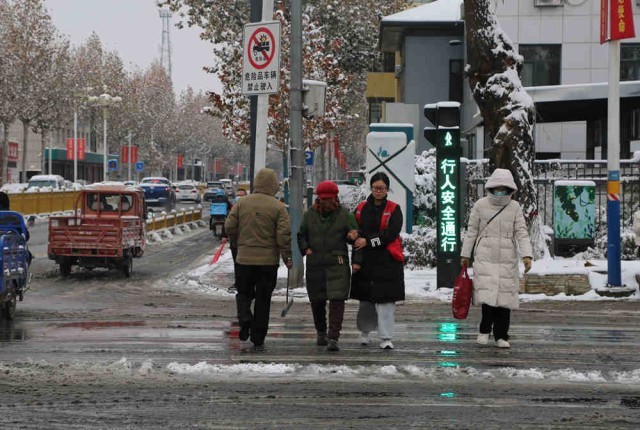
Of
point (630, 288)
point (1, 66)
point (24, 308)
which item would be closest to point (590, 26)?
point (630, 288)

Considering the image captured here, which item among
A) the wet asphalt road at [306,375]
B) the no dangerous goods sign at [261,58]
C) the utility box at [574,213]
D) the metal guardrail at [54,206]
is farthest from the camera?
the metal guardrail at [54,206]

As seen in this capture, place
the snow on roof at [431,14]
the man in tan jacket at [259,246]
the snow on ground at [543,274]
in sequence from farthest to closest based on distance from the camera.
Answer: the snow on roof at [431,14] < the snow on ground at [543,274] < the man in tan jacket at [259,246]

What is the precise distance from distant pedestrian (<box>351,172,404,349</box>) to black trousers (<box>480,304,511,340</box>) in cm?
112

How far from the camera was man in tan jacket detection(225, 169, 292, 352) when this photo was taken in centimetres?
1202

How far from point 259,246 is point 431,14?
39846 mm

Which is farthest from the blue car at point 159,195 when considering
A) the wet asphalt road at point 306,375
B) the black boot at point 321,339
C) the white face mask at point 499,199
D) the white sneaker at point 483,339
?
the white face mask at point 499,199

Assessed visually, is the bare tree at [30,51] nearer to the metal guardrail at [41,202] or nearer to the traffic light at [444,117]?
the metal guardrail at [41,202]

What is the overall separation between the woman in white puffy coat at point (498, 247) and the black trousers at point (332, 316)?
1.51 m

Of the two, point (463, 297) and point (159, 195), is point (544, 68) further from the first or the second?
point (463, 297)

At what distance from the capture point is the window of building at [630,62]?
42.3 meters

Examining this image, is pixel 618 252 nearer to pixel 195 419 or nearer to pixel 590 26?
pixel 195 419

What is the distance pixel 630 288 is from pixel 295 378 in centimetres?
1087

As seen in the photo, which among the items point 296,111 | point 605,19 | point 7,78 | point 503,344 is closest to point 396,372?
point 503,344

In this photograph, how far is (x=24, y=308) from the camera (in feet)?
57.1
